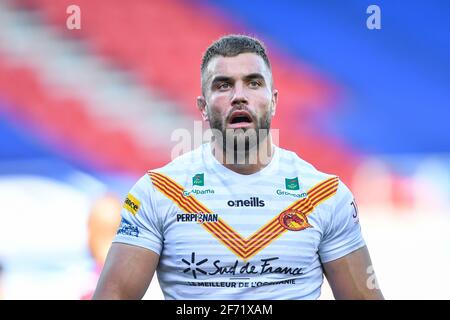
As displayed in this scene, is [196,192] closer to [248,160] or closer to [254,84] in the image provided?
[248,160]

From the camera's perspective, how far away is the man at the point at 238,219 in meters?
2.95

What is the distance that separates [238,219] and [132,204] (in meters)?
0.51

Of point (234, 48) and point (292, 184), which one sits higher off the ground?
point (234, 48)

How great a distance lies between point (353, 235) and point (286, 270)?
1.32ft

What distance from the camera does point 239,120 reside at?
3113 millimetres

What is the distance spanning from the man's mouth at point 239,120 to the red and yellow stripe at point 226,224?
396mm

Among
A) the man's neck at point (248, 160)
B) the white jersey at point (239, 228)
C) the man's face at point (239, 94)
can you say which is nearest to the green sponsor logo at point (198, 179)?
the white jersey at point (239, 228)

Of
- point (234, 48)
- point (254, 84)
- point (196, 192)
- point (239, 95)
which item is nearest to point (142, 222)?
point (196, 192)

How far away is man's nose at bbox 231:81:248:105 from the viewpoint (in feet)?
10.2

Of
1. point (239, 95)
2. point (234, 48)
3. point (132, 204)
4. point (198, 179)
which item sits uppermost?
point (234, 48)

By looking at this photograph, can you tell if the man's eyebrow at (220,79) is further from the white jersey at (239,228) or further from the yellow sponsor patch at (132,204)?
the yellow sponsor patch at (132,204)

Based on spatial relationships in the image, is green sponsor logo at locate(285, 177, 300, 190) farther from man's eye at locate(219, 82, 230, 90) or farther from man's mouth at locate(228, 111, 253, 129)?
man's eye at locate(219, 82, 230, 90)
